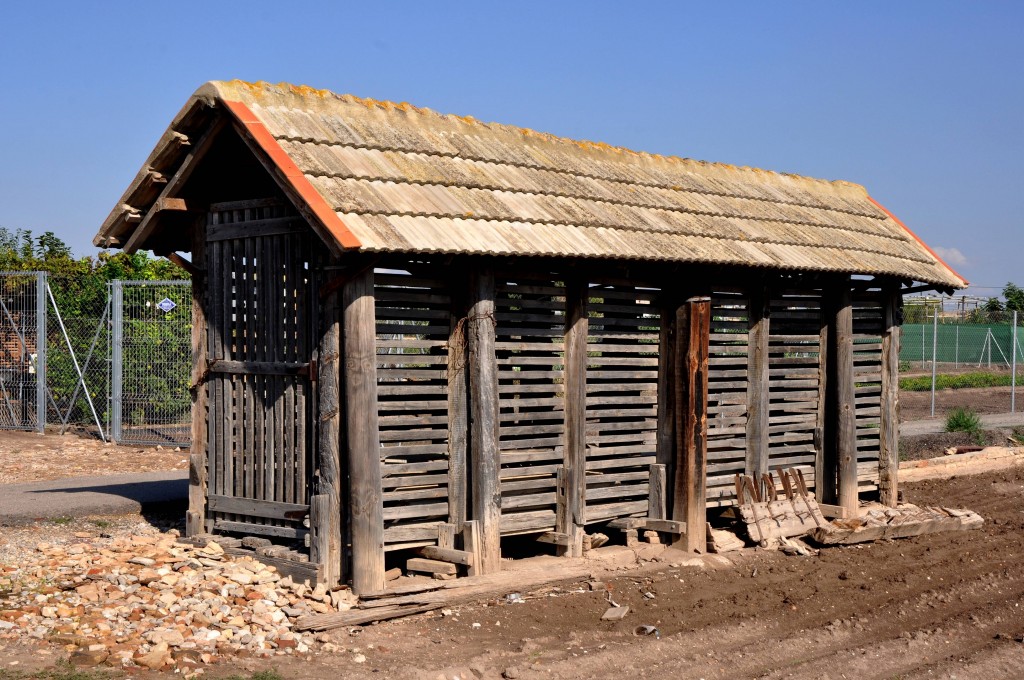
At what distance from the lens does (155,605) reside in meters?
7.70

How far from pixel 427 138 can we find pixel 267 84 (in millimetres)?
1584

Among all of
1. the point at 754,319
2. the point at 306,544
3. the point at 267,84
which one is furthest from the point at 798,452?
the point at 267,84

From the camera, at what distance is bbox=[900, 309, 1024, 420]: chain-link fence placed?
30.8 meters

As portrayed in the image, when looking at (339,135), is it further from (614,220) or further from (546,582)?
(546,582)

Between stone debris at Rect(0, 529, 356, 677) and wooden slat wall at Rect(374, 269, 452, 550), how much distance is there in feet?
2.90

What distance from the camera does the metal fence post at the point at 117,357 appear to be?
17078mm

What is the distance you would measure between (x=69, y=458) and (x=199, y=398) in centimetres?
737

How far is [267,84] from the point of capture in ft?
29.8

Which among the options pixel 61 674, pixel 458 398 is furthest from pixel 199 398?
pixel 61 674

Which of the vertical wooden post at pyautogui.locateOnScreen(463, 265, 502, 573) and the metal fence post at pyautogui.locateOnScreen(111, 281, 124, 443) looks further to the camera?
the metal fence post at pyautogui.locateOnScreen(111, 281, 124, 443)

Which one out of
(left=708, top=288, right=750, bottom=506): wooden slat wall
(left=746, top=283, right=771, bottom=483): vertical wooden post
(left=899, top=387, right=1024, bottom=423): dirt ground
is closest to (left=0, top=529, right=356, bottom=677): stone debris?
(left=708, top=288, right=750, bottom=506): wooden slat wall

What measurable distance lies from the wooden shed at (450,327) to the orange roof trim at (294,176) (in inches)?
1.1

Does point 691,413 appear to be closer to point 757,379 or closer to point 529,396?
point 757,379

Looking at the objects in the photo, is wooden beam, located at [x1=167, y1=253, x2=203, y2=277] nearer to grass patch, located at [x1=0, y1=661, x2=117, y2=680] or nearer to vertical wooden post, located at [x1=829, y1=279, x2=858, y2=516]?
grass patch, located at [x1=0, y1=661, x2=117, y2=680]
